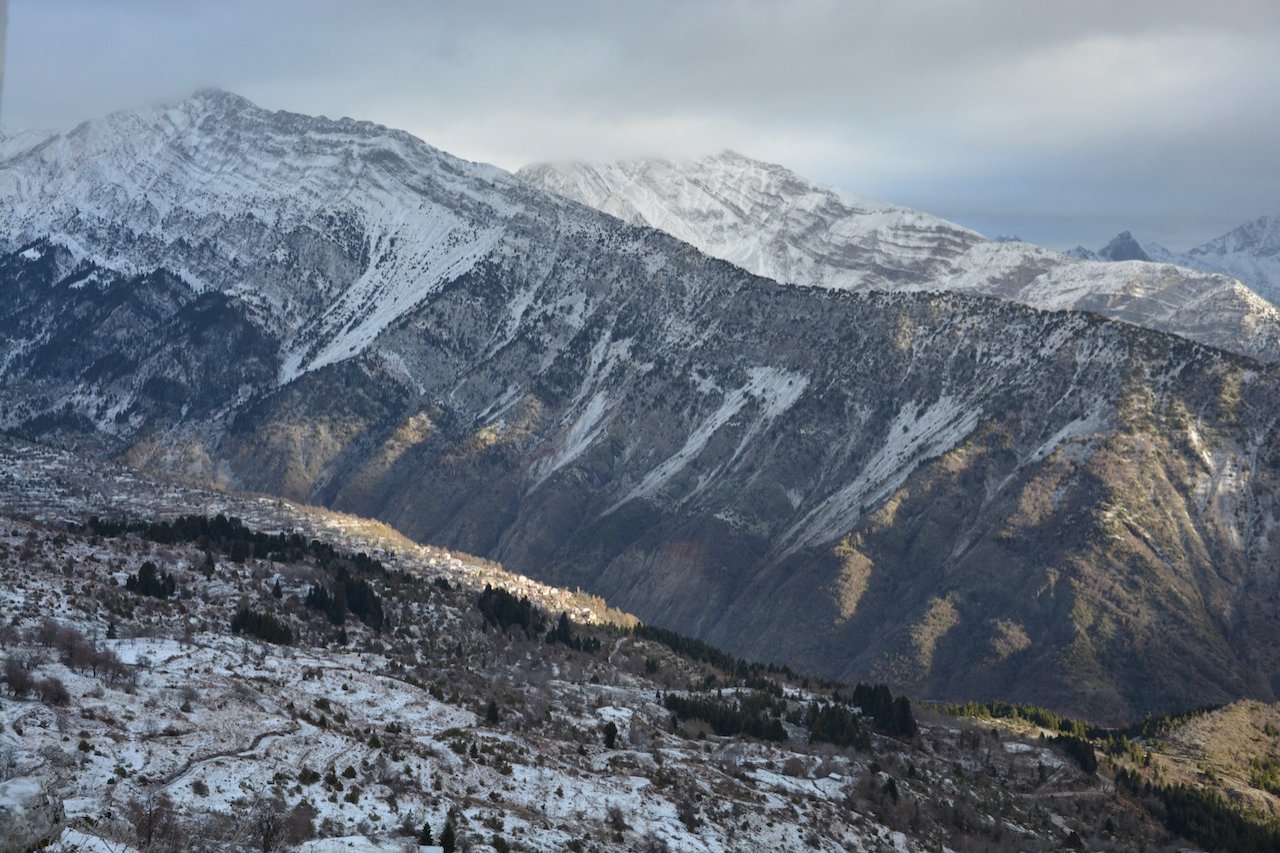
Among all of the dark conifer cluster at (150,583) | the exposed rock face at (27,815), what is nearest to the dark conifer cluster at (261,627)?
the dark conifer cluster at (150,583)

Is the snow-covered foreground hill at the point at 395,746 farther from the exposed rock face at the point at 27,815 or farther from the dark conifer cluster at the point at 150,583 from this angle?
the dark conifer cluster at the point at 150,583

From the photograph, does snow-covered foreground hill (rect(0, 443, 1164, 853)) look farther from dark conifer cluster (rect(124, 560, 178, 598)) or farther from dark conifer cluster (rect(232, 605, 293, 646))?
dark conifer cluster (rect(232, 605, 293, 646))

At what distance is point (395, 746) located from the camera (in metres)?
105

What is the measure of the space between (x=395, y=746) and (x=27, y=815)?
34659mm

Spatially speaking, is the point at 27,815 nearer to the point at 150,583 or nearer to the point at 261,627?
the point at 261,627

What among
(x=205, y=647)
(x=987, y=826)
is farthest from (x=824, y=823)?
(x=205, y=647)

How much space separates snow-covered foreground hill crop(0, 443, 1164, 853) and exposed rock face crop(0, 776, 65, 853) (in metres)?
0.22

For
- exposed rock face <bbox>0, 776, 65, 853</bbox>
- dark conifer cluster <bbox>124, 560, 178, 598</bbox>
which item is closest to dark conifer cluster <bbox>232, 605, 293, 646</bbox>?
dark conifer cluster <bbox>124, 560, 178, 598</bbox>

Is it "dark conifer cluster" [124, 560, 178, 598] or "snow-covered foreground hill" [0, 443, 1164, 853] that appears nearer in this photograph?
"snow-covered foreground hill" [0, 443, 1164, 853]

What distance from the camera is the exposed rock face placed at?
68.8 m

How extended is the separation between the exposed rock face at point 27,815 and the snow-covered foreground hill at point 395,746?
216 mm

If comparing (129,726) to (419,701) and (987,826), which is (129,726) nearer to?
(419,701)

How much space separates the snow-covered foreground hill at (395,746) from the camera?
282 feet

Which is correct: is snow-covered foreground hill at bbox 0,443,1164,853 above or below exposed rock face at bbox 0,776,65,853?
below
